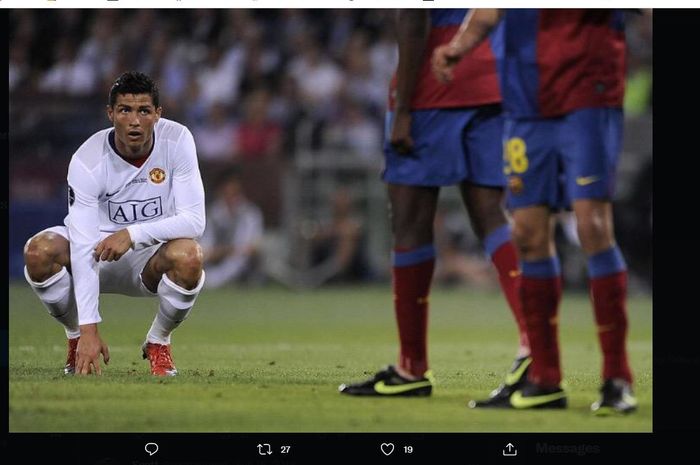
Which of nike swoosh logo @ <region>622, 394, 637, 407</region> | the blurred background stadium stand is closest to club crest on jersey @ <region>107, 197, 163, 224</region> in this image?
nike swoosh logo @ <region>622, 394, 637, 407</region>

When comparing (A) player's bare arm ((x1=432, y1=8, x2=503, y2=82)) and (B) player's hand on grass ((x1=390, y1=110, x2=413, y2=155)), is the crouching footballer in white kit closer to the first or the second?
(B) player's hand on grass ((x1=390, y1=110, x2=413, y2=155))

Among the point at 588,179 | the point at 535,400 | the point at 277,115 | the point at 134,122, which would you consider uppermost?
the point at 277,115

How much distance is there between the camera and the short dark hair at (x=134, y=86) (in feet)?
16.1

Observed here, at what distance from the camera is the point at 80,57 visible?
8297mm

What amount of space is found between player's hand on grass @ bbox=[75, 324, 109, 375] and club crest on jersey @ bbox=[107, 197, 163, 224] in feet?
1.70

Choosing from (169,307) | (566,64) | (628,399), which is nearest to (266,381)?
(169,307)

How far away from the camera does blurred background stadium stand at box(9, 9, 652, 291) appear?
8531mm

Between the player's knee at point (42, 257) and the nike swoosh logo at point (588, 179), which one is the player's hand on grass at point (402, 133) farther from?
the player's knee at point (42, 257)

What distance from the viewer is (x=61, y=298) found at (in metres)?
5.05

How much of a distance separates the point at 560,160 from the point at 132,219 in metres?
1.83
